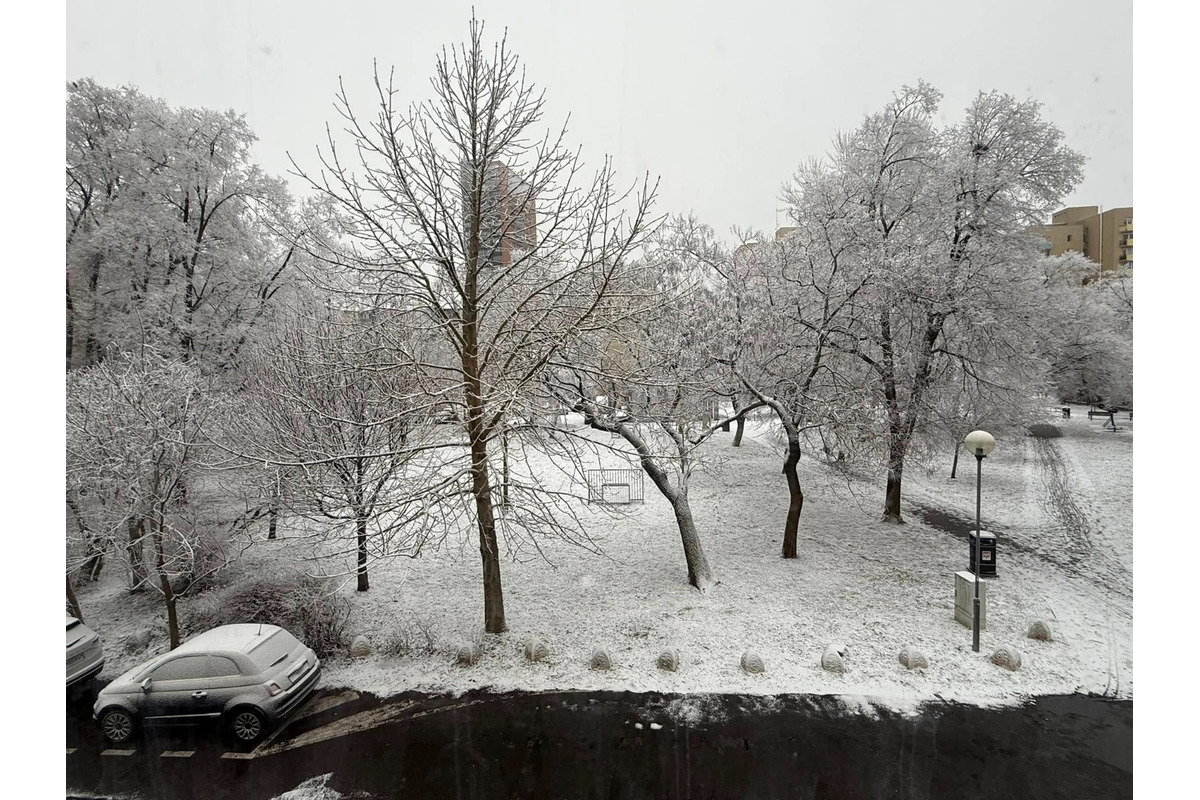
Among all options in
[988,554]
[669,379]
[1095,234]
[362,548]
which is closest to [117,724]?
[362,548]

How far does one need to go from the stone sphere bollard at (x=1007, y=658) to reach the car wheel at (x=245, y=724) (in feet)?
17.3

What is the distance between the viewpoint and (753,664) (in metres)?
3.83

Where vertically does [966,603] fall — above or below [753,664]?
above

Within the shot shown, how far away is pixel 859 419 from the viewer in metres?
5.62

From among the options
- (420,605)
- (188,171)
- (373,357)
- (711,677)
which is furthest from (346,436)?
(711,677)

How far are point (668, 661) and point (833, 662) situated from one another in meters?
1.26

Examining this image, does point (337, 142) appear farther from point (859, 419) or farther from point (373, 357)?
point (859, 419)

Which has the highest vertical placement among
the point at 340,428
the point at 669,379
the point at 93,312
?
the point at 93,312

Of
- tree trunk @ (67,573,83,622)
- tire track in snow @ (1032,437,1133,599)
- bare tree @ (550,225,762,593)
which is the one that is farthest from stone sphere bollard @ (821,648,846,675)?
tree trunk @ (67,573,83,622)

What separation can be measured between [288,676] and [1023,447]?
6257mm

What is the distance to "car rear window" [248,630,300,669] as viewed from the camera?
337cm

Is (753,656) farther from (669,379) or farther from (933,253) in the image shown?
(933,253)

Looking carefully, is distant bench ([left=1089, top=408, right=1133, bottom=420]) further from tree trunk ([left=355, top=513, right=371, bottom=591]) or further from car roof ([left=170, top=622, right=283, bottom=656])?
car roof ([left=170, top=622, right=283, bottom=656])

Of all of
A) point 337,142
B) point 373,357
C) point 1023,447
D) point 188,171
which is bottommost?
point 1023,447
